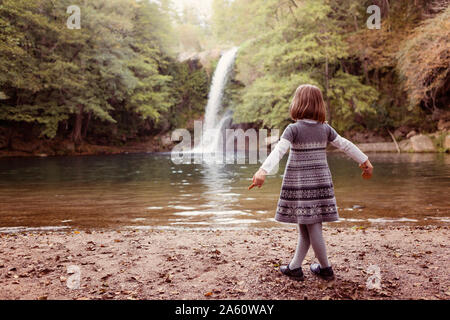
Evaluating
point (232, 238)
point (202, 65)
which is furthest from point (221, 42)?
point (232, 238)

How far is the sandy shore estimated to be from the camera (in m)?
3.16

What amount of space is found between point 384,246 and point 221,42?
56.3 metres

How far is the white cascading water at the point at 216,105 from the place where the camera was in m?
32.1

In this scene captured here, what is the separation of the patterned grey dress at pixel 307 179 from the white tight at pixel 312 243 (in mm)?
113

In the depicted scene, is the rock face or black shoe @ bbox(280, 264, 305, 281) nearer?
black shoe @ bbox(280, 264, 305, 281)

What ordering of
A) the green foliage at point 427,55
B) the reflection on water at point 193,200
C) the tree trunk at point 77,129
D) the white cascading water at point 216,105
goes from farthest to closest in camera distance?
the white cascading water at point 216,105, the tree trunk at point 77,129, the green foliage at point 427,55, the reflection on water at point 193,200

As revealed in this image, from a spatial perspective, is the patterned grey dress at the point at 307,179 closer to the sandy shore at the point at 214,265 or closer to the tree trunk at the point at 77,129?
the sandy shore at the point at 214,265

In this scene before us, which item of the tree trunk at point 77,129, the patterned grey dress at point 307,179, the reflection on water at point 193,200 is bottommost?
the reflection on water at point 193,200

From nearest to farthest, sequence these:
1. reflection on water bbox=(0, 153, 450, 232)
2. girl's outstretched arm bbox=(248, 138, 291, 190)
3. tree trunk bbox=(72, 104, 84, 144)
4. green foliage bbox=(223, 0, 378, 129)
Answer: girl's outstretched arm bbox=(248, 138, 291, 190)
reflection on water bbox=(0, 153, 450, 232)
green foliage bbox=(223, 0, 378, 129)
tree trunk bbox=(72, 104, 84, 144)

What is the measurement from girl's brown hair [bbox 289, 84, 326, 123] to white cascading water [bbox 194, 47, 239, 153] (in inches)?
1100

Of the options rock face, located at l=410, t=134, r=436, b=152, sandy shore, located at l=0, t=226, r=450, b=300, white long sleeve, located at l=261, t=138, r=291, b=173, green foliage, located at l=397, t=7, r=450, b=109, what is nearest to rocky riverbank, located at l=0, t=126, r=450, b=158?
rock face, located at l=410, t=134, r=436, b=152

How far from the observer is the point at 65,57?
25578 mm

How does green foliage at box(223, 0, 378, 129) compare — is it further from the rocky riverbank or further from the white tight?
the white tight

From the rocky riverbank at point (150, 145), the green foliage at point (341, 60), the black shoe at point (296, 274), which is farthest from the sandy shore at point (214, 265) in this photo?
the rocky riverbank at point (150, 145)
